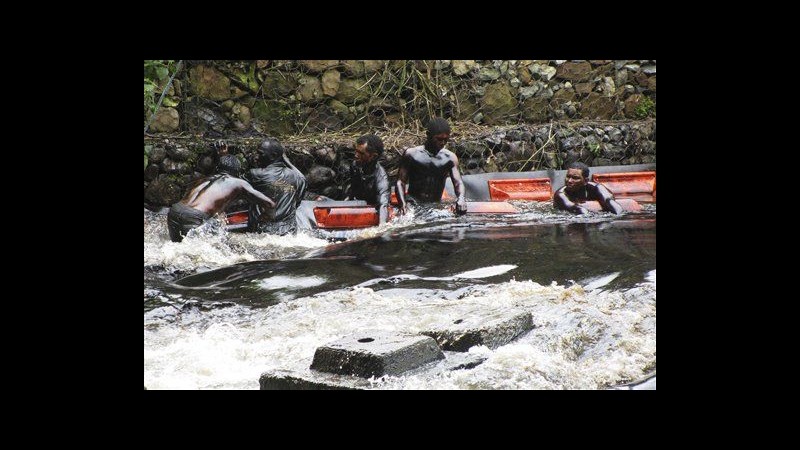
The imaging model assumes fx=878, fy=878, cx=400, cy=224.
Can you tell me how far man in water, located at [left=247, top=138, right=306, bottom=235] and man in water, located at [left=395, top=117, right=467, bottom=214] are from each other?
3.81ft

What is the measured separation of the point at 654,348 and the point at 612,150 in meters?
6.02

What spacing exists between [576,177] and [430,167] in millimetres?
1405

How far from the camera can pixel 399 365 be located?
A: 3.81 meters

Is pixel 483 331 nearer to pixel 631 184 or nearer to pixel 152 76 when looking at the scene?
pixel 152 76

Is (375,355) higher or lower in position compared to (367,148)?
lower

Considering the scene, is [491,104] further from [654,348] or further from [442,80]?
[654,348]

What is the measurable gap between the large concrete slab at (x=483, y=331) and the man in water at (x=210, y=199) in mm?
3136

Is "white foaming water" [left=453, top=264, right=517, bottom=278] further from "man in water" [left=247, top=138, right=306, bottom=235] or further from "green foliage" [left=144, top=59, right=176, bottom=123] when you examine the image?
"green foliage" [left=144, top=59, right=176, bottom=123]

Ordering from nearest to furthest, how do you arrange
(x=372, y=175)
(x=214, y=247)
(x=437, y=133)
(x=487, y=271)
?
(x=487, y=271), (x=214, y=247), (x=372, y=175), (x=437, y=133)

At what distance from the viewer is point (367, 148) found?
8.11 metres

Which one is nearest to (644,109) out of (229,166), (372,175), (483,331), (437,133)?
(437,133)

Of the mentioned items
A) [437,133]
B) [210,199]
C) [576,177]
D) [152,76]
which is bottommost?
[210,199]

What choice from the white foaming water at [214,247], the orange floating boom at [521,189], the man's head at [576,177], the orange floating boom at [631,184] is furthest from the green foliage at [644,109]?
the white foaming water at [214,247]

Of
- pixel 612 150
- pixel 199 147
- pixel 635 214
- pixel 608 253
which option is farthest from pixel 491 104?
pixel 608 253
